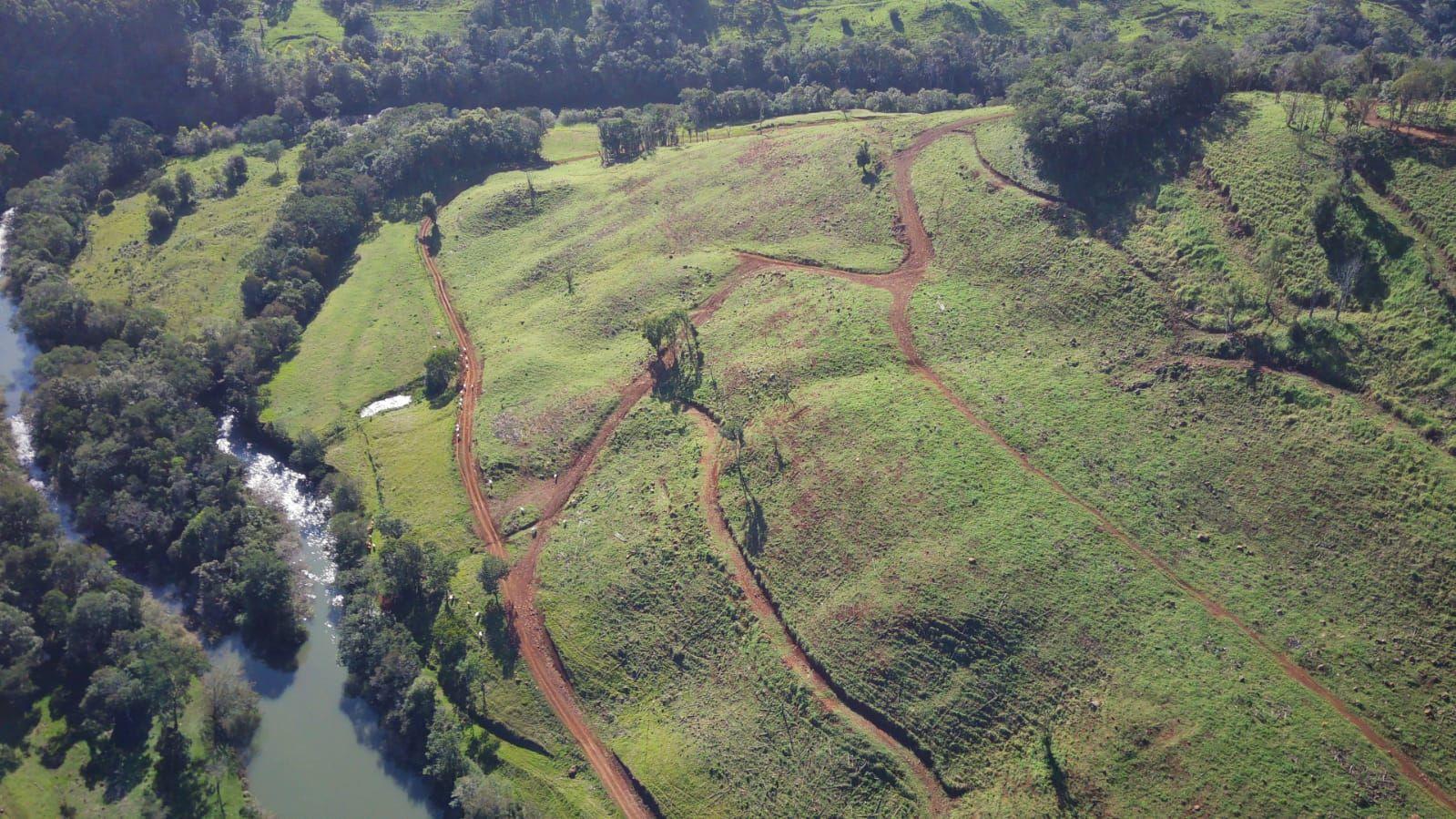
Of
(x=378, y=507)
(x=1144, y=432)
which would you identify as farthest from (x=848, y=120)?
(x=378, y=507)

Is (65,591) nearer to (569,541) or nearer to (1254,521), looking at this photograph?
(569,541)

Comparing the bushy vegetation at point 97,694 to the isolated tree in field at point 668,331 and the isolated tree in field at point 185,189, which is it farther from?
the isolated tree in field at point 185,189

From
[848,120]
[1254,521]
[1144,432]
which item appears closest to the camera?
[1254,521]

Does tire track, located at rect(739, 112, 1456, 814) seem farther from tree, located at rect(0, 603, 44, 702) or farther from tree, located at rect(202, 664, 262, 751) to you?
tree, located at rect(0, 603, 44, 702)

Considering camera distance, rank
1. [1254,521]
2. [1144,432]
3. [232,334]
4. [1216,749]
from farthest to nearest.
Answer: [232,334], [1144,432], [1254,521], [1216,749]

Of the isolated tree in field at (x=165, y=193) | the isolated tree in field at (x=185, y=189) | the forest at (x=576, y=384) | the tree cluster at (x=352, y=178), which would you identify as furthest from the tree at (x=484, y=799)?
the isolated tree in field at (x=185, y=189)

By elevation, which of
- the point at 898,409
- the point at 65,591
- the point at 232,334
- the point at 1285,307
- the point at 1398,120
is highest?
the point at 1398,120

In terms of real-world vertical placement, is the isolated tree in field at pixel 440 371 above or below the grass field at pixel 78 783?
above

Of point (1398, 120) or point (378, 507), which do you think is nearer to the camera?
point (1398, 120)

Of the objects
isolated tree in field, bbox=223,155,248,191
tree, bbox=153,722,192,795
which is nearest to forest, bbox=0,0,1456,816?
tree, bbox=153,722,192,795
